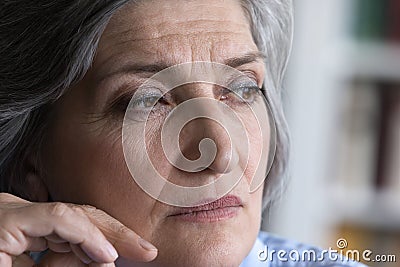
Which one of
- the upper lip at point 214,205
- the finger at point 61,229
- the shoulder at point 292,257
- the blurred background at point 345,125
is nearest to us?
the finger at point 61,229

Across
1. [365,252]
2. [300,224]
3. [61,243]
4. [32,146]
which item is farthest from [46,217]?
[365,252]

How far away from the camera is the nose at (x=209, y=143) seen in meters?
1.14

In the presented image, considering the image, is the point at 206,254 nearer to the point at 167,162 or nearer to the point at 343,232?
the point at 167,162

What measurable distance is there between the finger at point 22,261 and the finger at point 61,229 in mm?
62

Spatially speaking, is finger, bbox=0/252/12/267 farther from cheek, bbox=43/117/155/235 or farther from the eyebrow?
the eyebrow

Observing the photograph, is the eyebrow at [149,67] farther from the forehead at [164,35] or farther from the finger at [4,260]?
the finger at [4,260]

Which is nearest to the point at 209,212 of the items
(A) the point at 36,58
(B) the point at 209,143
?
(B) the point at 209,143

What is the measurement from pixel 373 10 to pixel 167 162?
1656mm

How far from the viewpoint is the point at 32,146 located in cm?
133

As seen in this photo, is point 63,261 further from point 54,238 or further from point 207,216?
point 207,216

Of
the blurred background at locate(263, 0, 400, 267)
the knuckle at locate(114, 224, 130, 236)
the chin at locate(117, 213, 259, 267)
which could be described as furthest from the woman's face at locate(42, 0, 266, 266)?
the blurred background at locate(263, 0, 400, 267)

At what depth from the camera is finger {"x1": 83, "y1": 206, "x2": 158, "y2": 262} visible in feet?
3.44

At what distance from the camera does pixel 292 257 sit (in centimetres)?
153

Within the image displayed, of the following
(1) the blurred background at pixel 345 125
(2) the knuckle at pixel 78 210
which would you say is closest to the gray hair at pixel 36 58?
(2) the knuckle at pixel 78 210
